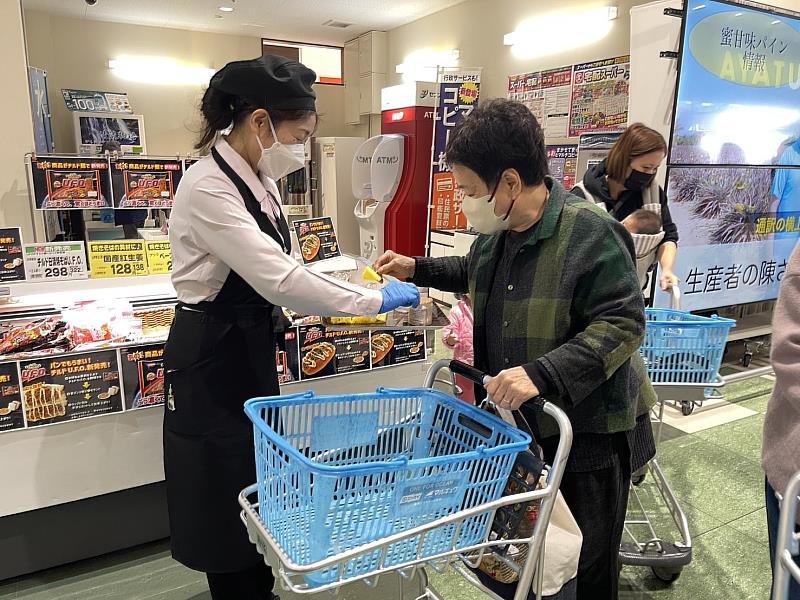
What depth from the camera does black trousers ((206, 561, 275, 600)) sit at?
1903 mm

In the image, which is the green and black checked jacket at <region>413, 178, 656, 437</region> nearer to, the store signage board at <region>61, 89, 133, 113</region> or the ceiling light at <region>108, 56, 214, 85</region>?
the store signage board at <region>61, 89, 133, 113</region>

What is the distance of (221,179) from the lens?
1620mm

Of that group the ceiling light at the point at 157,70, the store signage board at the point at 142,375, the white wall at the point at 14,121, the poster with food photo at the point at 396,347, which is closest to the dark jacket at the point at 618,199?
the poster with food photo at the point at 396,347

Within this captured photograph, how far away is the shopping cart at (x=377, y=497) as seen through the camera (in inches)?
41.5

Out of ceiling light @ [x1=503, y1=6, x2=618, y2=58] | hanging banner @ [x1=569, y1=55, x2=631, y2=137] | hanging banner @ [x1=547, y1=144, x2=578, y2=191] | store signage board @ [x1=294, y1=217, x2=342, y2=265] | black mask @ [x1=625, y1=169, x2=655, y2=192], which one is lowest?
store signage board @ [x1=294, y1=217, x2=342, y2=265]

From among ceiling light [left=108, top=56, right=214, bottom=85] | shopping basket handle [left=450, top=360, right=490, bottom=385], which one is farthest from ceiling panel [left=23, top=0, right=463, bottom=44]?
shopping basket handle [left=450, top=360, right=490, bottom=385]

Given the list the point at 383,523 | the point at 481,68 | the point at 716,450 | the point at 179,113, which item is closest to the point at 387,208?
the point at 481,68

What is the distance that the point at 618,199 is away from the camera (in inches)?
124

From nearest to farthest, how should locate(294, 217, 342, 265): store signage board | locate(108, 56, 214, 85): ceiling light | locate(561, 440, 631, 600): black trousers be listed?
locate(561, 440, 631, 600): black trousers, locate(294, 217, 342, 265): store signage board, locate(108, 56, 214, 85): ceiling light

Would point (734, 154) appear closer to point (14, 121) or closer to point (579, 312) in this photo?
point (579, 312)

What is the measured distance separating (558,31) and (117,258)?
16.2 feet

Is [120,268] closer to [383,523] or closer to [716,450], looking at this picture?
[383,523]

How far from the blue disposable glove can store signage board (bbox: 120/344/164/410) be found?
1068 millimetres

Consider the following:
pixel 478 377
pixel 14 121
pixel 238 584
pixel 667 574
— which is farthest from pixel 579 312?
pixel 14 121
